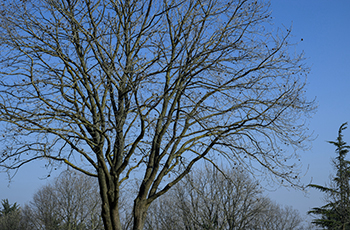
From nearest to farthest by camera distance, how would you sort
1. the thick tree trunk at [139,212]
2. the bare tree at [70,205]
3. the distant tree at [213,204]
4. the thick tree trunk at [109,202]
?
the thick tree trunk at [109,202]
the thick tree trunk at [139,212]
the distant tree at [213,204]
the bare tree at [70,205]

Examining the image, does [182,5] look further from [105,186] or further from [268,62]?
[105,186]

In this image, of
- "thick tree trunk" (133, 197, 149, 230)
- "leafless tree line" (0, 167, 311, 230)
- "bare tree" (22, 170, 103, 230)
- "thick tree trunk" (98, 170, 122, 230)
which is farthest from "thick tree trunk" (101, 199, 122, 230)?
"bare tree" (22, 170, 103, 230)

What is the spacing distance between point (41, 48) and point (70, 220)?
24.3 metres

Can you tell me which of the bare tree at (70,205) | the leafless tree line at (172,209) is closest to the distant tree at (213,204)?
the leafless tree line at (172,209)

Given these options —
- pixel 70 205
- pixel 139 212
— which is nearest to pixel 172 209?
pixel 70 205

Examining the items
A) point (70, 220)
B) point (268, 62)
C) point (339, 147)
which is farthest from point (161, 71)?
point (70, 220)

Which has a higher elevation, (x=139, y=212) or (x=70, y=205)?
(x=70, y=205)

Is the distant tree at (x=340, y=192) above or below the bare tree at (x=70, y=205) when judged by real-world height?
below

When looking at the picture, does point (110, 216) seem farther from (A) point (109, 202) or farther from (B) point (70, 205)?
(B) point (70, 205)

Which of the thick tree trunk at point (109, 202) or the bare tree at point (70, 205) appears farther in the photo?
the bare tree at point (70, 205)

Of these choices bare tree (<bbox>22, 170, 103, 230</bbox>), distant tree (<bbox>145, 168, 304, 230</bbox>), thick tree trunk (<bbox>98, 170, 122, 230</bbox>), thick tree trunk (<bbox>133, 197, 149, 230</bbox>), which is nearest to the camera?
thick tree trunk (<bbox>98, 170, 122, 230</bbox>)

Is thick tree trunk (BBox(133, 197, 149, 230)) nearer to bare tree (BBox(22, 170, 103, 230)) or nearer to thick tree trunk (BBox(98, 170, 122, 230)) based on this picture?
thick tree trunk (BBox(98, 170, 122, 230))

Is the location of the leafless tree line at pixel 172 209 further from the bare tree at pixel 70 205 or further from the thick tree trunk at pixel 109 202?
the thick tree trunk at pixel 109 202

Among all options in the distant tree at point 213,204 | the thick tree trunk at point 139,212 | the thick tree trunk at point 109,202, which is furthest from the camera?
the distant tree at point 213,204
